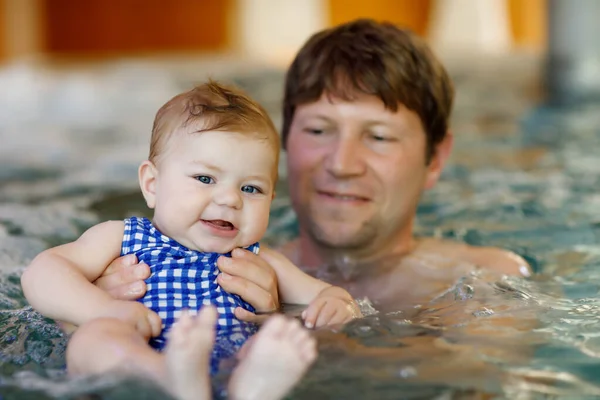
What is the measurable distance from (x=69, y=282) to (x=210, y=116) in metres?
0.55

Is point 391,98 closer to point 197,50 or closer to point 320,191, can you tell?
point 320,191

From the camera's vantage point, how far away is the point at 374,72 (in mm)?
3107

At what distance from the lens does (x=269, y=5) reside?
15.5m

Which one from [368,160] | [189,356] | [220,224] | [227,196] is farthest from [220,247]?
[368,160]

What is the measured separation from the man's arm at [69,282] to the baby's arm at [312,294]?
1.62 feet

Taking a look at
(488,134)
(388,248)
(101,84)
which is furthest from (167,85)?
(388,248)

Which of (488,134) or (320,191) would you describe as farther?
(488,134)

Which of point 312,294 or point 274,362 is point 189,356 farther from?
point 312,294

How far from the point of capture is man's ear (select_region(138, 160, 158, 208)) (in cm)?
229

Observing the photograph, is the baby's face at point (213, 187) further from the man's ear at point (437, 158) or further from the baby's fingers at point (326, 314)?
the man's ear at point (437, 158)

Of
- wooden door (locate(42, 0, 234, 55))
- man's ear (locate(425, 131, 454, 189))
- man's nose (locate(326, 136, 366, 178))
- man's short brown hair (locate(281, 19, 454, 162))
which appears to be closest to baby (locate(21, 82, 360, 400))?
man's nose (locate(326, 136, 366, 178))

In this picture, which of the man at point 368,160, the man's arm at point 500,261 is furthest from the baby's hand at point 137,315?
the man's arm at point 500,261

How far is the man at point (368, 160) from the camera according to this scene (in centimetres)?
308

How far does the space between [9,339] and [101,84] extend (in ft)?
28.0
